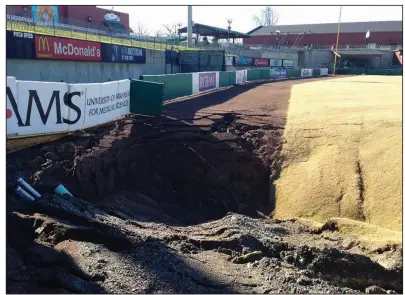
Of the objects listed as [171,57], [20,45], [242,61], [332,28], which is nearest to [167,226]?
[20,45]

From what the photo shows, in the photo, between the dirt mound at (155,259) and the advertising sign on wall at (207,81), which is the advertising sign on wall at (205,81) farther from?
the dirt mound at (155,259)

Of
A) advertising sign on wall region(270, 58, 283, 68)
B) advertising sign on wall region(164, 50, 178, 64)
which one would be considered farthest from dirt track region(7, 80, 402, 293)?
advertising sign on wall region(270, 58, 283, 68)

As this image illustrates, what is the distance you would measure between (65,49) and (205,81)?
9922mm

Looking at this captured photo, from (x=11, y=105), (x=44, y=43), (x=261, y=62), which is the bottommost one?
(x=11, y=105)

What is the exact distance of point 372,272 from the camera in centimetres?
658

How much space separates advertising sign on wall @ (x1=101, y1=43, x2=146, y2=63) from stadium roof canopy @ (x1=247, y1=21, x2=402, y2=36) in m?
77.8

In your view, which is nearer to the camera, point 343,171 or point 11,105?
point 11,105

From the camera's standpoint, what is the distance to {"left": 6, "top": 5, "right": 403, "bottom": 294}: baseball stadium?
→ 5.74m

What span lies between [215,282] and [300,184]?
21.1ft

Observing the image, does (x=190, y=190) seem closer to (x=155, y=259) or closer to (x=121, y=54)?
(x=155, y=259)

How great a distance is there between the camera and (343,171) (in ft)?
37.6

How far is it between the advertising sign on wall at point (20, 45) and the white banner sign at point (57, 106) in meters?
7.88

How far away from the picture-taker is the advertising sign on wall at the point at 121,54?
26.0 meters

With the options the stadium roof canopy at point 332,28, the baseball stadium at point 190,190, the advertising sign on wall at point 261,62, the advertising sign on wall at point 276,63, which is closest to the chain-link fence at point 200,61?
the baseball stadium at point 190,190
